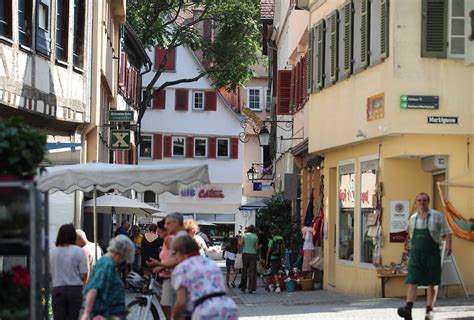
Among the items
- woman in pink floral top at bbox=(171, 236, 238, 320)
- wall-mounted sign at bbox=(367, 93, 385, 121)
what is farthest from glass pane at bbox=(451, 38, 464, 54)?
woman in pink floral top at bbox=(171, 236, 238, 320)

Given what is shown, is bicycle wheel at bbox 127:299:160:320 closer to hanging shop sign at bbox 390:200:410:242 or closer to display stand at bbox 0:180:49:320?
display stand at bbox 0:180:49:320

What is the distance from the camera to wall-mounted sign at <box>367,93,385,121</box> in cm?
2322

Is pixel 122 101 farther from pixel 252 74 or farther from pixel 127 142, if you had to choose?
pixel 127 142

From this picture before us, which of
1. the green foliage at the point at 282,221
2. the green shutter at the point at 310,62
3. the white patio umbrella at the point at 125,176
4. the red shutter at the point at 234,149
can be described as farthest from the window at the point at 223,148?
the white patio umbrella at the point at 125,176

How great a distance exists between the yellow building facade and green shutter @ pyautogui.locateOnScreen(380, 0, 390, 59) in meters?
0.02

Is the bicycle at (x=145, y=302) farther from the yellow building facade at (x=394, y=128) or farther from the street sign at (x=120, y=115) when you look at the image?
the street sign at (x=120, y=115)

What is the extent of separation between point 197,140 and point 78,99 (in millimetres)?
43866

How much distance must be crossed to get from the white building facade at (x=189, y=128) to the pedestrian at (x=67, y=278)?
56263 millimetres

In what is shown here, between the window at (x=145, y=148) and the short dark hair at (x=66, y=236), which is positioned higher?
the window at (x=145, y=148)

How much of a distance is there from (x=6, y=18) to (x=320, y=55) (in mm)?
9629

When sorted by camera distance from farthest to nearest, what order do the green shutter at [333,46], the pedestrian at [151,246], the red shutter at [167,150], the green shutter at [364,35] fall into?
the red shutter at [167,150] < the green shutter at [333,46] < the pedestrian at [151,246] < the green shutter at [364,35]

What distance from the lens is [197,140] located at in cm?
7256

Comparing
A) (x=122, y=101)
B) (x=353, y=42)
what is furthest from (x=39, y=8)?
(x=122, y=101)

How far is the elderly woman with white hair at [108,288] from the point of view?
37.7 ft
